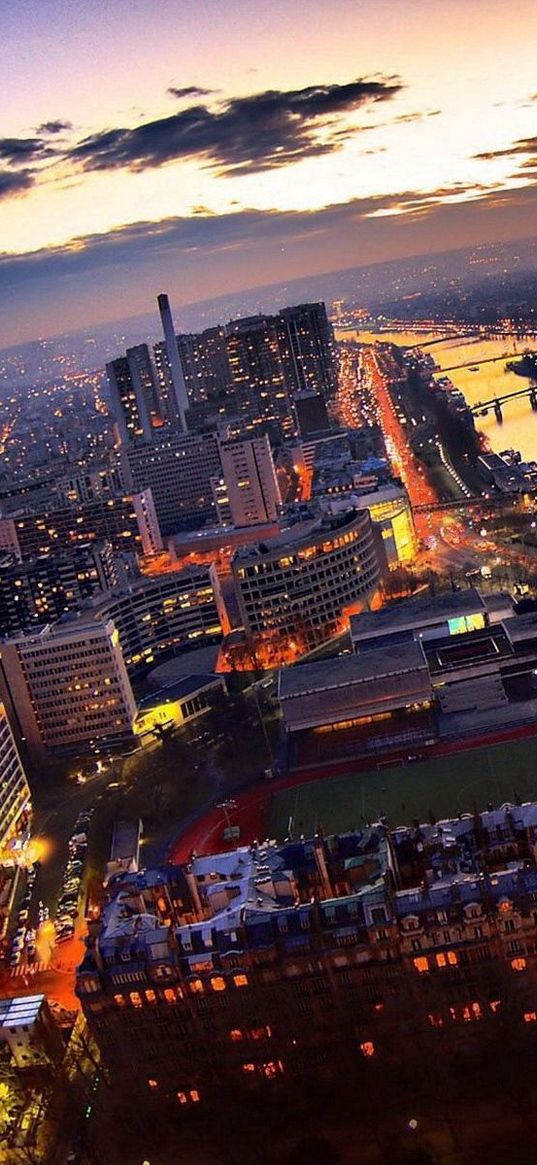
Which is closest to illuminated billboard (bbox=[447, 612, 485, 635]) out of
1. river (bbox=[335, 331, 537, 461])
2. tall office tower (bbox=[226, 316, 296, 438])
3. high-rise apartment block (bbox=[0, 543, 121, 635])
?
high-rise apartment block (bbox=[0, 543, 121, 635])

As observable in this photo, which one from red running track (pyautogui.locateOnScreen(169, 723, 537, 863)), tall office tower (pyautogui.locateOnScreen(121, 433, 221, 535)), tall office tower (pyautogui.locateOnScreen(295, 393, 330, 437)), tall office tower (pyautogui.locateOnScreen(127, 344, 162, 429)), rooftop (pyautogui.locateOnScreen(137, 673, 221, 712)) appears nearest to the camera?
red running track (pyautogui.locateOnScreen(169, 723, 537, 863))

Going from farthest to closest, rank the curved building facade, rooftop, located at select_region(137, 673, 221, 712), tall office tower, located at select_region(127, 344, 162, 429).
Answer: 1. tall office tower, located at select_region(127, 344, 162, 429)
2. the curved building facade
3. rooftop, located at select_region(137, 673, 221, 712)

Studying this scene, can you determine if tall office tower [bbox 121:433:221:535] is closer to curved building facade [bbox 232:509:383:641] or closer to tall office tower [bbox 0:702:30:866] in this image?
curved building facade [bbox 232:509:383:641]

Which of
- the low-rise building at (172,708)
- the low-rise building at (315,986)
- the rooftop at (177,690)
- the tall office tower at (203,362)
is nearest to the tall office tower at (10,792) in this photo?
the low-rise building at (172,708)

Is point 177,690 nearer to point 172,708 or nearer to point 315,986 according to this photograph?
point 172,708

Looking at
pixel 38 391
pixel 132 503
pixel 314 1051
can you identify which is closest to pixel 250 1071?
pixel 314 1051

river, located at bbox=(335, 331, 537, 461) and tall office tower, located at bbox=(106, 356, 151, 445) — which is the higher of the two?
tall office tower, located at bbox=(106, 356, 151, 445)

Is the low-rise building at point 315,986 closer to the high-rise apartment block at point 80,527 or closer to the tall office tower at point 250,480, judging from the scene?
the high-rise apartment block at point 80,527
